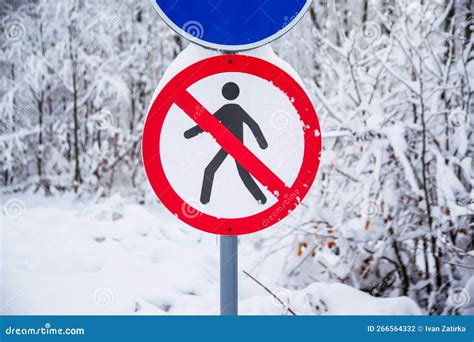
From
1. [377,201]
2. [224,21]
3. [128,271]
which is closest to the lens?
[224,21]

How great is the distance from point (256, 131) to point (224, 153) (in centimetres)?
16

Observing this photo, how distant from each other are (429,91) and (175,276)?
2.85 metres

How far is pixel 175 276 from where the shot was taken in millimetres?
3697

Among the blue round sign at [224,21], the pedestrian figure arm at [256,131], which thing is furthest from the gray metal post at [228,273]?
the blue round sign at [224,21]

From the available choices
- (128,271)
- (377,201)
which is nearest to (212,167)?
(377,201)

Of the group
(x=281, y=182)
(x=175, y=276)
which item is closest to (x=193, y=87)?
(x=281, y=182)

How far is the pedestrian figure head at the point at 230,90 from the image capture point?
157cm

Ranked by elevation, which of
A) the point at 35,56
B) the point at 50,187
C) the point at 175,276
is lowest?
the point at 175,276

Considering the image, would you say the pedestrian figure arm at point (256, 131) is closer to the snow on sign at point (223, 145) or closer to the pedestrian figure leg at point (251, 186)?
the snow on sign at point (223, 145)

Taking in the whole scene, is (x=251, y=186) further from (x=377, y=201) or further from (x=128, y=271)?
(x=128, y=271)

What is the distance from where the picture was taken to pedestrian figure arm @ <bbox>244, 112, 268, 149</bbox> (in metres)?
1.56

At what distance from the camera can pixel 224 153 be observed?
155 centimetres

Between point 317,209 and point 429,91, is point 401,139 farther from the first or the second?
point 317,209

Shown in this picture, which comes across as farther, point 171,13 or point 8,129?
point 8,129
